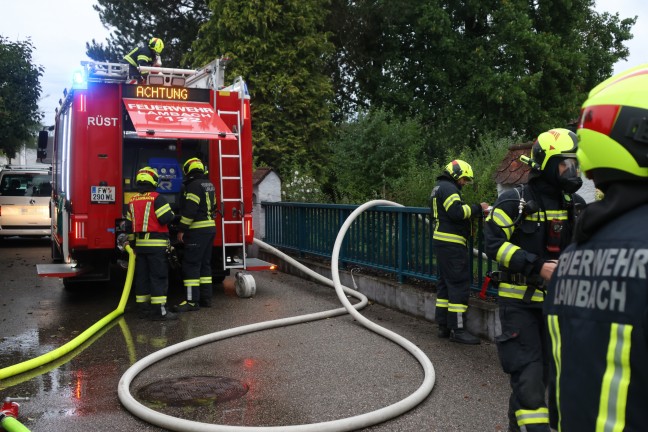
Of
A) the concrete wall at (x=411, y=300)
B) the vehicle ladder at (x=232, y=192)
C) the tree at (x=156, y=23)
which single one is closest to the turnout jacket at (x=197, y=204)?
the vehicle ladder at (x=232, y=192)

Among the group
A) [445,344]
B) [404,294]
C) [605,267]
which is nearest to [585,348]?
[605,267]

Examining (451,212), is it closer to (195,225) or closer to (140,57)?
(195,225)

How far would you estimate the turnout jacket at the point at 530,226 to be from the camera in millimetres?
3893

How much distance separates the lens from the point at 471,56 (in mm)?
24250

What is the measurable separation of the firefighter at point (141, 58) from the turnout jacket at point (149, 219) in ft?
7.21

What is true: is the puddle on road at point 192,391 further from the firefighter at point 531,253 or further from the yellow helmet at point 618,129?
the yellow helmet at point 618,129

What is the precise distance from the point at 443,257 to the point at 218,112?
12.9ft

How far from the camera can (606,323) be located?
4.67 ft

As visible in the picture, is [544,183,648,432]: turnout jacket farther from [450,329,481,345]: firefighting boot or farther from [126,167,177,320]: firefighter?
[126,167,177,320]: firefighter

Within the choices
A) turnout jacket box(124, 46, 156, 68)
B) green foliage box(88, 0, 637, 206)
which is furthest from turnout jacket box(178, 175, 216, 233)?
green foliage box(88, 0, 637, 206)

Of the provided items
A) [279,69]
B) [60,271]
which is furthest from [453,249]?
[279,69]

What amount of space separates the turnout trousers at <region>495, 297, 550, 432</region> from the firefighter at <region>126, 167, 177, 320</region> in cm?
463

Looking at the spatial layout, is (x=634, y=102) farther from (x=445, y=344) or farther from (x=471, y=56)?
(x=471, y=56)

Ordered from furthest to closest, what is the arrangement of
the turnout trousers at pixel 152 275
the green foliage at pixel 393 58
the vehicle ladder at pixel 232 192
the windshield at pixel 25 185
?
the green foliage at pixel 393 58 → the windshield at pixel 25 185 → the vehicle ladder at pixel 232 192 → the turnout trousers at pixel 152 275
